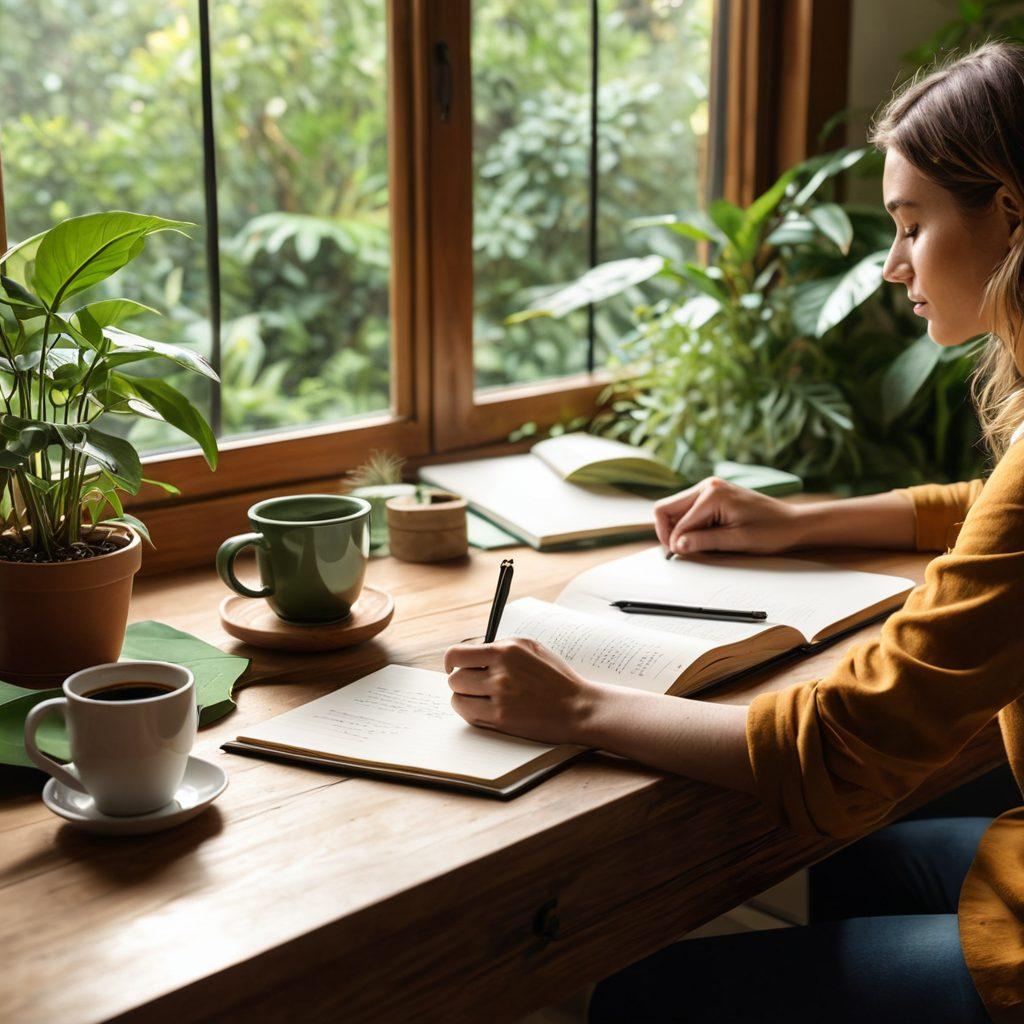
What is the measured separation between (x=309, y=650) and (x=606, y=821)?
391 mm

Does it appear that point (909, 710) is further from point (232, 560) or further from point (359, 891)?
point (232, 560)

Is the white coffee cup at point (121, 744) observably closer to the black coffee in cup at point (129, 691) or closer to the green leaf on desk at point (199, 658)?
the black coffee in cup at point (129, 691)

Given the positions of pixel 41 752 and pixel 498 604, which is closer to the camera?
pixel 41 752

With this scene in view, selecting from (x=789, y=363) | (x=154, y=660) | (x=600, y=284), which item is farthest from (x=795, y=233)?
(x=154, y=660)

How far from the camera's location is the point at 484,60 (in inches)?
74.5

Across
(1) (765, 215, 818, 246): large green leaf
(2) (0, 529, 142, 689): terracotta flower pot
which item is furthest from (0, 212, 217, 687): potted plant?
(1) (765, 215, 818, 246): large green leaf

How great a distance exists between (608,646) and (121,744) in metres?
0.44

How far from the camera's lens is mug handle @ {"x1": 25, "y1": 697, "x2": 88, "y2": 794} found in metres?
0.82

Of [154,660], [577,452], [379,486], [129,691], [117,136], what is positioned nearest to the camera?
[129,691]

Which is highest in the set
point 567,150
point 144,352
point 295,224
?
point 567,150

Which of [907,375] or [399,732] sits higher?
[907,375]

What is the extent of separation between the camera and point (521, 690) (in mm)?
963

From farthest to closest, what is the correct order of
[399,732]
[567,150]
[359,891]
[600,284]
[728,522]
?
[567,150] < [600,284] < [728,522] < [399,732] < [359,891]

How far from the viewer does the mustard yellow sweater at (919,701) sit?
2.88ft
